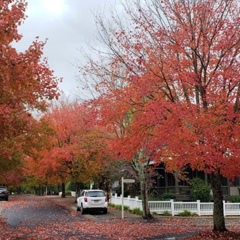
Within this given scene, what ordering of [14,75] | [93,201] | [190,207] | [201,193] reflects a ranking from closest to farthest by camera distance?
[14,75] → [190,207] → [93,201] → [201,193]

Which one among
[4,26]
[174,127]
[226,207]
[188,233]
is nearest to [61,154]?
[226,207]

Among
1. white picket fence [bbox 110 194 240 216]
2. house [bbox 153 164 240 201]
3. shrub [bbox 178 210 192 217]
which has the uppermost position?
house [bbox 153 164 240 201]

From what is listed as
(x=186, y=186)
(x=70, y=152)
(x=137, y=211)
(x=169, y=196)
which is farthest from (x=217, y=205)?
(x=70, y=152)

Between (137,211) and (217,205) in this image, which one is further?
(137,211)

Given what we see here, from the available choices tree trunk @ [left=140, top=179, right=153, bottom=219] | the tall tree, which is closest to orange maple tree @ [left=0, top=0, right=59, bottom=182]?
the tall tree

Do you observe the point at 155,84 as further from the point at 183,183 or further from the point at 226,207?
the point at 183,183

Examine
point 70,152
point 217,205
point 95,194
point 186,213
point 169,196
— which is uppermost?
point 70,152

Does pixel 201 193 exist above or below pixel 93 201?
above

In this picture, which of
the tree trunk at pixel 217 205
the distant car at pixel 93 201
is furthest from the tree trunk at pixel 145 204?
the tree trunk at pixel 217 205

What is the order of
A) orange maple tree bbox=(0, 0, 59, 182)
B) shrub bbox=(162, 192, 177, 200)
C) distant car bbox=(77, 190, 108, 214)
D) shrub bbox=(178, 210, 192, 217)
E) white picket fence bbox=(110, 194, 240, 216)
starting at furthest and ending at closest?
1. shrub bbox=(162, 192, 177, 200)
2. distant car bbox=(77, 190, 108, 214)
3. white picket fence bbox=(110, 194, 240, 216)
4. shrub bbox=(178, 210, 192, 217)
5. orange maple tree bbox=(0, 0, 59, 182)

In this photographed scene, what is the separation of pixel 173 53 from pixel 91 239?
310 inches

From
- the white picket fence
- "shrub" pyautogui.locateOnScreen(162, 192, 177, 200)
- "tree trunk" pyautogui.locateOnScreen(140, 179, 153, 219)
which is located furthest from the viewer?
"shrub" pyautogui.locateOnScreen(162, 192, 177, 200)

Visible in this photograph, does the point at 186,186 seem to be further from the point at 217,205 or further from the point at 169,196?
the point at 217,205

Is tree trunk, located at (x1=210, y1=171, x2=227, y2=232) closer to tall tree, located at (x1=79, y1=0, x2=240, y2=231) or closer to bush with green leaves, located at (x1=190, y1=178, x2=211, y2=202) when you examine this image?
tall tree, located at (x1=79, y1=0, x2=240, y2=231)
